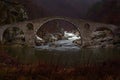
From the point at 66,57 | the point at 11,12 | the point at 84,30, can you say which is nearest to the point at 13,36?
the point at 11,12

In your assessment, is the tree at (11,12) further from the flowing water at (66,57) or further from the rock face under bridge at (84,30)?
the flowing water at (66,57)

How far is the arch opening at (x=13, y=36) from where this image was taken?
250ft

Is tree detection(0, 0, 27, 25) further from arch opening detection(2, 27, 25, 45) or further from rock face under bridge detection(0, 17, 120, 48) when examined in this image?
rock face under bridge detection(0, 17, 120, 48)

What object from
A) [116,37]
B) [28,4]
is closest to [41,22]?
[116,37]

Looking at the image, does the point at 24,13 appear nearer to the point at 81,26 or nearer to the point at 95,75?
the point at 81,26

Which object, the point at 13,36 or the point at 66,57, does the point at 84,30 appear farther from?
the point at 66,57

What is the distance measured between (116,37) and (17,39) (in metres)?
24.5

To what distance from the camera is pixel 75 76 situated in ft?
38.8

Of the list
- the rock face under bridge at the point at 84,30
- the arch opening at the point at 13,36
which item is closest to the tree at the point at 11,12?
the arch opening at the point at 13,36

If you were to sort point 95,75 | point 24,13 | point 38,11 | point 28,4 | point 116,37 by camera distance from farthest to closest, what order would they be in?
point 38,11, point 28,4, point 24,13, point 116,37, point 95,75

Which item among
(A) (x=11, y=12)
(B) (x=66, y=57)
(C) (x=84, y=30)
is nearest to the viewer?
(B) (x=66, y=57)

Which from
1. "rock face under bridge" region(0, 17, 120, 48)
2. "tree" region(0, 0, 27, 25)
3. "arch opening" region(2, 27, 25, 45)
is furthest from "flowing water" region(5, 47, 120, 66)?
"tree" region(0, 0, 27, 25)

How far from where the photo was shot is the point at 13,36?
7881cm

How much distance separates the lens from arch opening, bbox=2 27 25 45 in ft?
250
